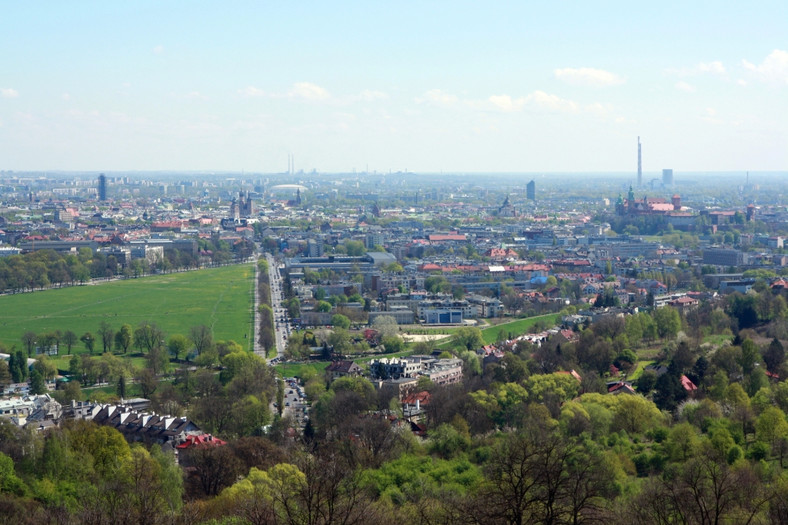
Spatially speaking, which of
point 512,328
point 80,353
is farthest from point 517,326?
point 80,353

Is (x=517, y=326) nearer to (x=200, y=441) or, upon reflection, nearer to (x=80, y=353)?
(x=80, y=353)

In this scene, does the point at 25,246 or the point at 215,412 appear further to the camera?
the point at 25,246

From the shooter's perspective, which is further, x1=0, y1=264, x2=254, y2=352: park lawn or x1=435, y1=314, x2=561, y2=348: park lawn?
x1=0, y1=264, x2=254, y2=352: park lawn

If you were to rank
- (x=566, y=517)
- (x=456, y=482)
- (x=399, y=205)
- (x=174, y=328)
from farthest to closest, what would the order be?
(x=399, y=205) < (x=174, y=328) < (x=456, y=482) < (x=566, y=517)

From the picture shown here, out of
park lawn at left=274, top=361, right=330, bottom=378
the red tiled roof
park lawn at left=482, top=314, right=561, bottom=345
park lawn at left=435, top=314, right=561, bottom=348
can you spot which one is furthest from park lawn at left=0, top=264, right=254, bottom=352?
the red tiled roof

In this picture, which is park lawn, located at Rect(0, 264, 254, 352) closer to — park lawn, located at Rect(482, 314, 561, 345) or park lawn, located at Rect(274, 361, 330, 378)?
park lawn, located at Rect(274, 361, 330, 378)

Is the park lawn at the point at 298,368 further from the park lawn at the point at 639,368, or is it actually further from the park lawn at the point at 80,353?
the park lawn at the point at 639,368

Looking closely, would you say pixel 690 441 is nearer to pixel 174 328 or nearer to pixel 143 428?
pixel 143 428

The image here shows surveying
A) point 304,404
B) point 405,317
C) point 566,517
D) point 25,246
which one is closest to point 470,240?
point 25,246
